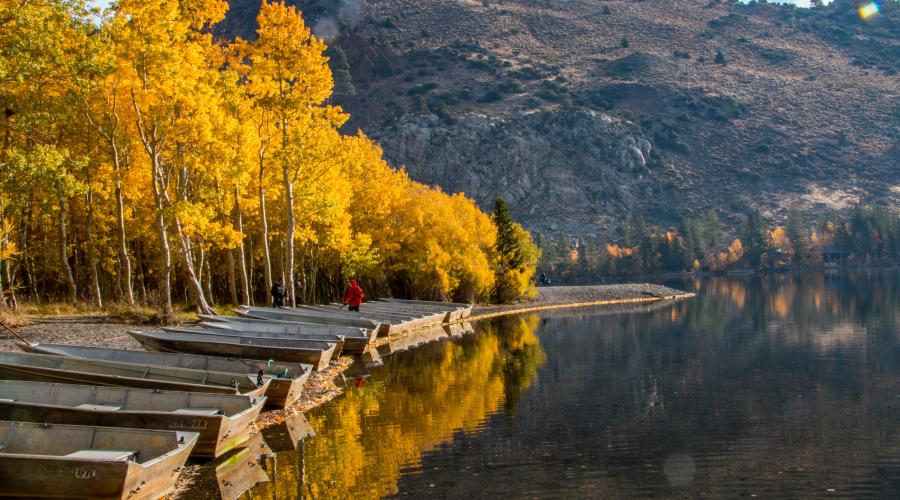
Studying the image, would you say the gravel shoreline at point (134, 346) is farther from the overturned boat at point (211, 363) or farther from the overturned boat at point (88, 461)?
the overturned boat at point (88, 461)

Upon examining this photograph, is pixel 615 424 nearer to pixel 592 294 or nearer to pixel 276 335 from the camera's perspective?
pixel 276 335

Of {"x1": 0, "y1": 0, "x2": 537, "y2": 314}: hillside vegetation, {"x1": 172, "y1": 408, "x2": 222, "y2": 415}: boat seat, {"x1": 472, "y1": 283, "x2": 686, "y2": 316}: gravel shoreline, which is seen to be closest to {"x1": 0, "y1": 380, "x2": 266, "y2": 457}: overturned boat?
{"x1": 172, "y1": 408, "x2": 222, "y2": 415}: boat seat

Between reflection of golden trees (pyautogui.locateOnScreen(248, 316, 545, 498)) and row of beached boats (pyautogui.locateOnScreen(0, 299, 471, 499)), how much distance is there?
5.30ft

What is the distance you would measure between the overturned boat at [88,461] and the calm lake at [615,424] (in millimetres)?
1949

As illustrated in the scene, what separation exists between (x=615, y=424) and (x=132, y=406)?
438 inches

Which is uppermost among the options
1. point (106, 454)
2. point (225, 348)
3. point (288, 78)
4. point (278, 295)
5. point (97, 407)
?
point (288, 78)

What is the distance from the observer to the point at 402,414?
69.9 feet

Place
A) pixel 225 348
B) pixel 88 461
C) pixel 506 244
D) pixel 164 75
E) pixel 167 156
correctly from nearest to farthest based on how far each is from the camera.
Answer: pixel 88 461, pixel 225 348, pixel 164 75, pixel 167 156, pixel 506 244

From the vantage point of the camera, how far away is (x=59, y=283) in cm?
4616

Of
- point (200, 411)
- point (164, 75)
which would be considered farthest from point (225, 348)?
point (164, 75)

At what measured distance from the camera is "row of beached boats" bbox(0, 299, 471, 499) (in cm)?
1122

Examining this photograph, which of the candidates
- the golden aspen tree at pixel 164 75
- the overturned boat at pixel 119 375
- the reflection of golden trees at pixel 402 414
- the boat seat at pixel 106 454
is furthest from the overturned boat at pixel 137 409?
the golden aspen tree at pixel 164 75

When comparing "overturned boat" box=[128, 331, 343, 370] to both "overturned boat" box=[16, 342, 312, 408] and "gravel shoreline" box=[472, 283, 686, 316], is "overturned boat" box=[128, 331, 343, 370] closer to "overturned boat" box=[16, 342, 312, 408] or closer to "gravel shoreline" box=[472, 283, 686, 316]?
"overturned boat" box=[16, 342, 312, 408]

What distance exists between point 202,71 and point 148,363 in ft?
54.0
